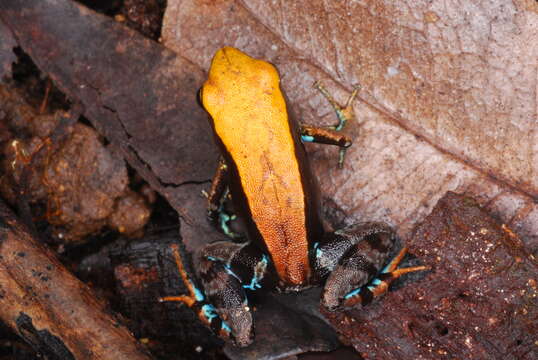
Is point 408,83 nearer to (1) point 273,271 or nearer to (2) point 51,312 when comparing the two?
(1) point 273,271

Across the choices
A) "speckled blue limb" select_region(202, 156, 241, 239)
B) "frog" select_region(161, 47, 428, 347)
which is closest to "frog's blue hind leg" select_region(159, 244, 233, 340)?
"frog" select_region(161, 47, 428, 347)

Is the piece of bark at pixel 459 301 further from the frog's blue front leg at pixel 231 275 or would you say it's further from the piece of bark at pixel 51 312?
the piece of bark at pixel 51 312

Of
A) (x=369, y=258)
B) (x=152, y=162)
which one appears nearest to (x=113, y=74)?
(x=152, y=162)

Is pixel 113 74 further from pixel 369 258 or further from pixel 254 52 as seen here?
pixel 369 258

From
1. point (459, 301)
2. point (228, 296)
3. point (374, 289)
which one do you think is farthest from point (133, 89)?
point (459, 301)

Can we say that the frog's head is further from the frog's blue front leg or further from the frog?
the frog's blue front leg

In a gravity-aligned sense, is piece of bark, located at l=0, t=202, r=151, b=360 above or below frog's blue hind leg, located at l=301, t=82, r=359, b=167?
below
